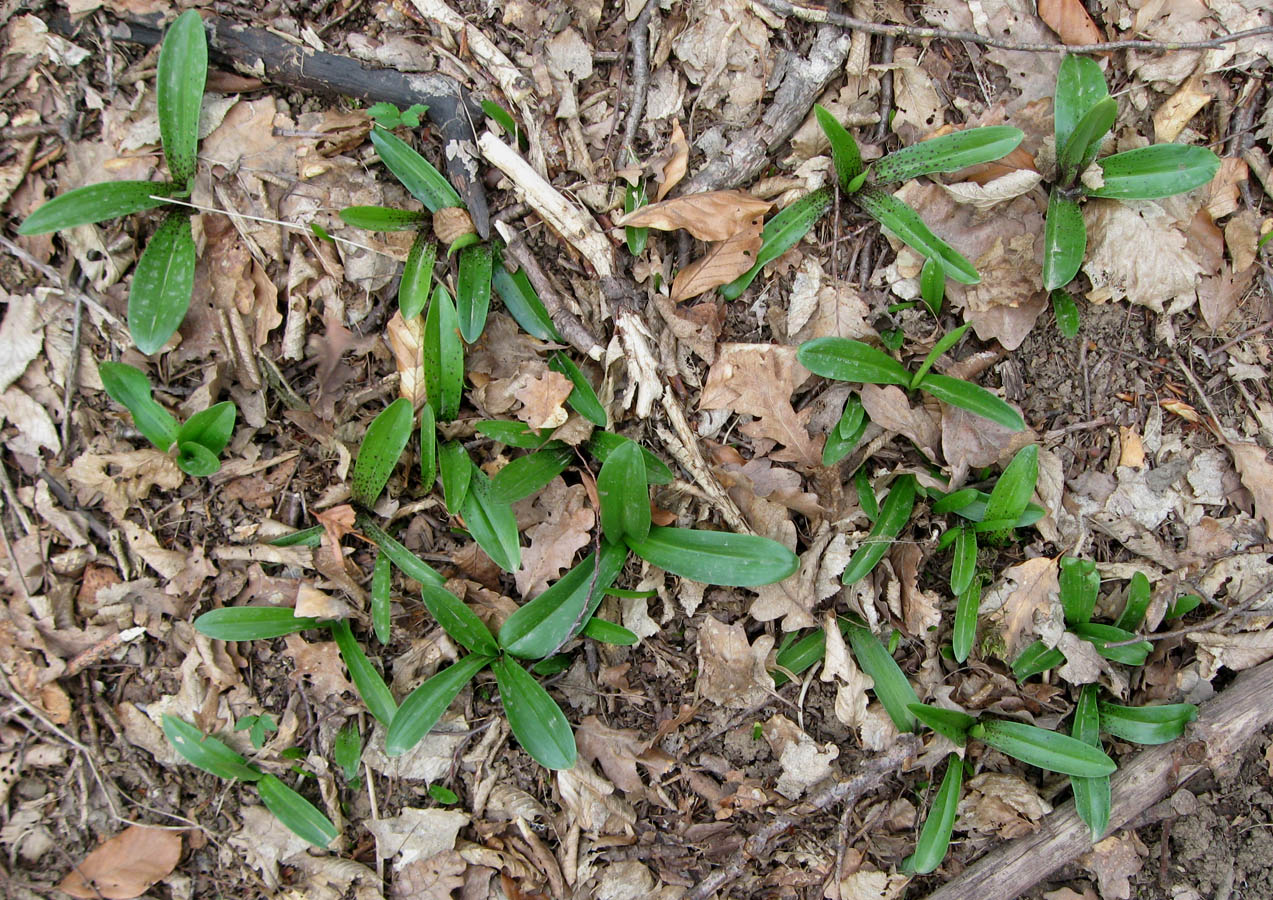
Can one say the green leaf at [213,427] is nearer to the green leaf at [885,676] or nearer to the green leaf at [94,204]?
the green leaf at [94,204]

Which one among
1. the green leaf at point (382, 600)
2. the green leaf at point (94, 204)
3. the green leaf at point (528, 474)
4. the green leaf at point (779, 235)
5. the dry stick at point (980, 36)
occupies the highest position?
the dry stick at point (980, 36)

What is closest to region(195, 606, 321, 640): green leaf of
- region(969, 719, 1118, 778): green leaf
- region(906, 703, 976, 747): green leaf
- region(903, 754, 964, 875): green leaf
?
region(906, 703, 976, 747): green leaf

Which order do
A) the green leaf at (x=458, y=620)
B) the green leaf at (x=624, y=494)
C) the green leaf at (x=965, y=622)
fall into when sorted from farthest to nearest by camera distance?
the green leaf at (x=965, y=622)
the green leaf at (x=458, y=620)
the green leaf at (x=624, y=494)

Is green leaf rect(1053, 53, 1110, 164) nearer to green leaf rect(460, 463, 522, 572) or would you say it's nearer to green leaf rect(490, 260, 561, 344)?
green leaf rect(490, 260, 561, 344)

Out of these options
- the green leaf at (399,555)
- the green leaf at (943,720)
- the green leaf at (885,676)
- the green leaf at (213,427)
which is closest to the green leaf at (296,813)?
the green leaf at (399,555)

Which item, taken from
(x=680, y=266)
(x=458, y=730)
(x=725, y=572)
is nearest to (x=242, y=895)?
(x=458, y=730)
